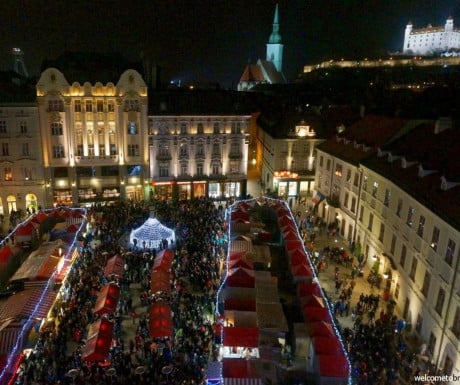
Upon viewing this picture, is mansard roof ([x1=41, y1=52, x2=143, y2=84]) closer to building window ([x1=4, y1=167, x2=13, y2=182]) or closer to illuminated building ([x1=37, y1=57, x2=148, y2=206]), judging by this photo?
illuminated building ([x1=37, y1=57, x2=148, y2=206])

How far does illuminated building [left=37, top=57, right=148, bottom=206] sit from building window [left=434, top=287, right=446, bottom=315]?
36591 mm

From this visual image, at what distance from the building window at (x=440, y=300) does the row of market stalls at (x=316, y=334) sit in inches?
244

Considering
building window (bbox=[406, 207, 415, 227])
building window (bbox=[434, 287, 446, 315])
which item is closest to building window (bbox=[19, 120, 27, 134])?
building window (bbox=[406, 207, 415, 227])

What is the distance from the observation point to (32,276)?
94.2 ft

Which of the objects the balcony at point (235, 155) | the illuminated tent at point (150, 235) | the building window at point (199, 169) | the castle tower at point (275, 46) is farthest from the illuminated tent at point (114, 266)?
the castle tower at point (275, 46)

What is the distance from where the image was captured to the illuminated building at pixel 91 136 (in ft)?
159

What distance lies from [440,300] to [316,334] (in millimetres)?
7895

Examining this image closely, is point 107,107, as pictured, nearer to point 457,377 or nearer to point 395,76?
point 457,377

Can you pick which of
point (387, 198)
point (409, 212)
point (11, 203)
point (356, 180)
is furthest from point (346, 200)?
point (11, 203)

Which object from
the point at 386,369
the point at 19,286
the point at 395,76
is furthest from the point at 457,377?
the point at 395,76

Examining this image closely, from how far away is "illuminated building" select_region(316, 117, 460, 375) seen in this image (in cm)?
2514

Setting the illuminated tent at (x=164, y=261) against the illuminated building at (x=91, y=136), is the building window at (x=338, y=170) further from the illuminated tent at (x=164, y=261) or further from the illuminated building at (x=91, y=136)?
the illuminated building at (x=91, y=136)

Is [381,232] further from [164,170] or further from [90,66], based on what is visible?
[90,66]

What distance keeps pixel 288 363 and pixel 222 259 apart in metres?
12.4
